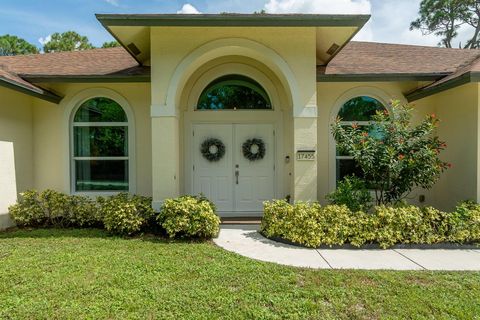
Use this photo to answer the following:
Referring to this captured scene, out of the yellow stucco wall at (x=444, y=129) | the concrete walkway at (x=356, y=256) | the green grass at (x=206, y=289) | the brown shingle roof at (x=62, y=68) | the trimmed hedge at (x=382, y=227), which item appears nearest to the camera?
the green grass at (x=206, y=289)

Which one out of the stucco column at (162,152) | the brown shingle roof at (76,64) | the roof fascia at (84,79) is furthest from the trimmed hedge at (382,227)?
the brown shingle roof at (76,64)

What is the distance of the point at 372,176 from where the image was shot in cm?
664

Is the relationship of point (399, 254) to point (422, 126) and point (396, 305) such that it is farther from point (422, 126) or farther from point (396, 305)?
point (422, 126)

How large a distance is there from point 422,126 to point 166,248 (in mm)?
5830

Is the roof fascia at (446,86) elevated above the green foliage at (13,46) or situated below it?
below

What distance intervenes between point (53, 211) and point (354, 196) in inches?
279

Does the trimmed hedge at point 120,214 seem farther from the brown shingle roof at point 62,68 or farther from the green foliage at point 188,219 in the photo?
the brown shingle roof at point 62,68

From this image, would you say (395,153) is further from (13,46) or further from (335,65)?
(13,46)

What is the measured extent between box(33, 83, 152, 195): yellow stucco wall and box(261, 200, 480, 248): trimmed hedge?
4359 millimetres

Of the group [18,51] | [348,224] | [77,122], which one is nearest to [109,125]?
[77,122]

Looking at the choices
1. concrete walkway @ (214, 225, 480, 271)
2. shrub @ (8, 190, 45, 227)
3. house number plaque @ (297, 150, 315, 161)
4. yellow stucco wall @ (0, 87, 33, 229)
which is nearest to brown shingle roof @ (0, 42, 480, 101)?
yellow stucco wall @ (0, 87, 33, 229)

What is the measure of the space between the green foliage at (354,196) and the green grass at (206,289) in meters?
2.10

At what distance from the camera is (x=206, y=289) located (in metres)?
4.01

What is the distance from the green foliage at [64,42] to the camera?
28.9m
